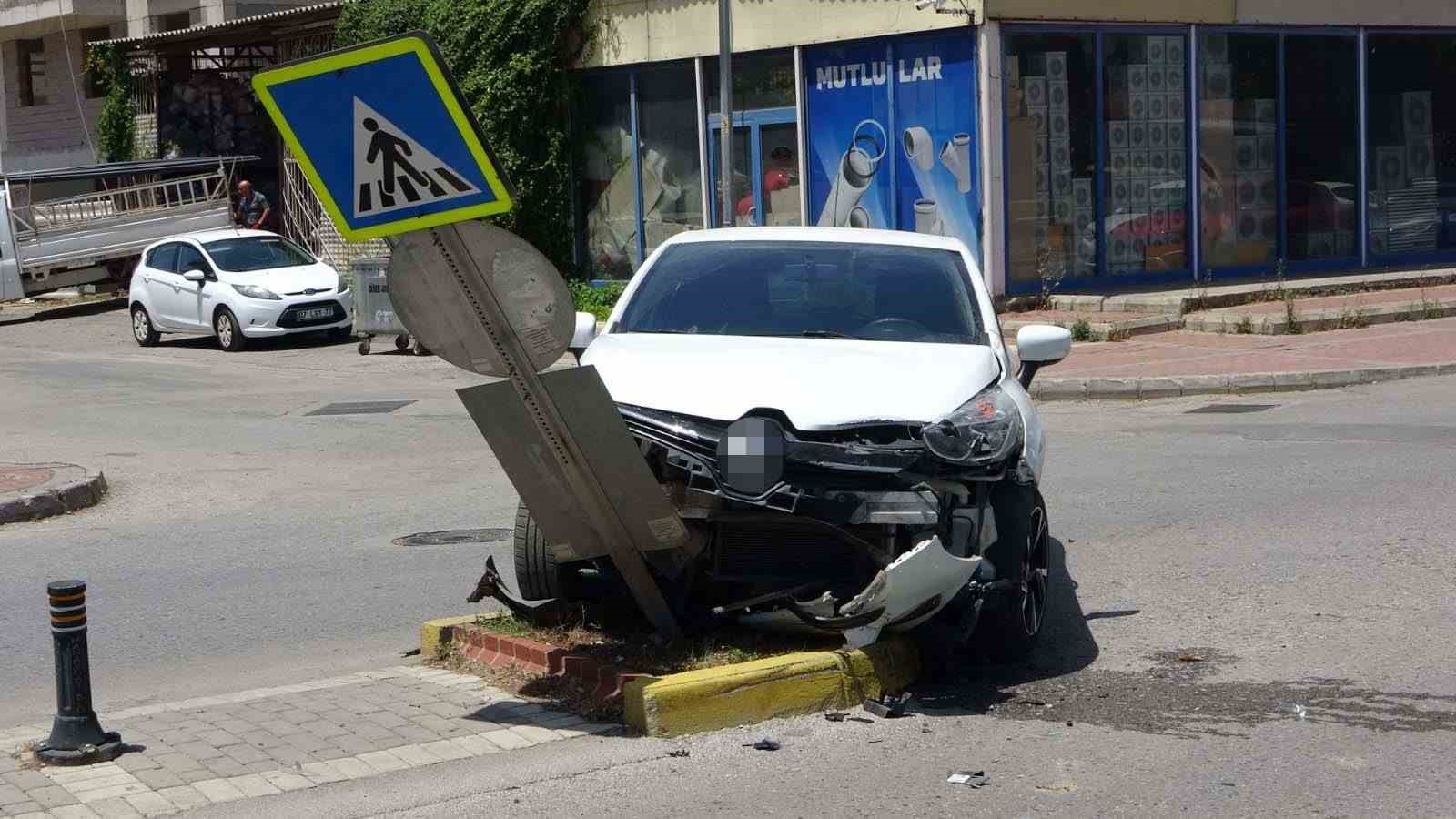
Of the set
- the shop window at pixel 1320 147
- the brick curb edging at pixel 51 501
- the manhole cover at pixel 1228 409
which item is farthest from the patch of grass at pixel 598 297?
the brick curb edging at pixel 51 501

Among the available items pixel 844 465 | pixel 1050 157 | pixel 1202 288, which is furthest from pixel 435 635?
pixel 1202 288

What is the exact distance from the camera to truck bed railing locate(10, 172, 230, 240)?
29.4 m

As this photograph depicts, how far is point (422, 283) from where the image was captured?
578cm

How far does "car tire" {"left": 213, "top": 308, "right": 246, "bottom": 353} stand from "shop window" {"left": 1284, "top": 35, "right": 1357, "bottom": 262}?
14.8 m

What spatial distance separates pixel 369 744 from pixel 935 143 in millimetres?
16626

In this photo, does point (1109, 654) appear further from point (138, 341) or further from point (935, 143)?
point (138, 341)

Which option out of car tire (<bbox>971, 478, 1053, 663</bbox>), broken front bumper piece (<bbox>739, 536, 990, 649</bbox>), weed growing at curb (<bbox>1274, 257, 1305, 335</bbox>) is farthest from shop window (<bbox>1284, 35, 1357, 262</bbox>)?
broken front bumper piece (<bbox>739, 536, 990, 649</bbox>)

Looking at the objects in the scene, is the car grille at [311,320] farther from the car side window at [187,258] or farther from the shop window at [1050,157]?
the shop window at [1050,157]

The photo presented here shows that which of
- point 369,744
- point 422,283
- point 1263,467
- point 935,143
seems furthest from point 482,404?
point 935,143

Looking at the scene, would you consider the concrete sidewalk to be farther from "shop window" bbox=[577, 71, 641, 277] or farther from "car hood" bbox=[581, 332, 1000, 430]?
"shop window" bbox=[577, 71, 641, 277]

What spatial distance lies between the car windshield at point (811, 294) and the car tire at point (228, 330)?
55.8 feet

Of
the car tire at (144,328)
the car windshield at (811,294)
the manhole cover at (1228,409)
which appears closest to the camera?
the car windshield at (811,294)

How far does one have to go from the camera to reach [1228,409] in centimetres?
1471

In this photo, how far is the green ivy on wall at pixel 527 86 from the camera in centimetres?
2623
